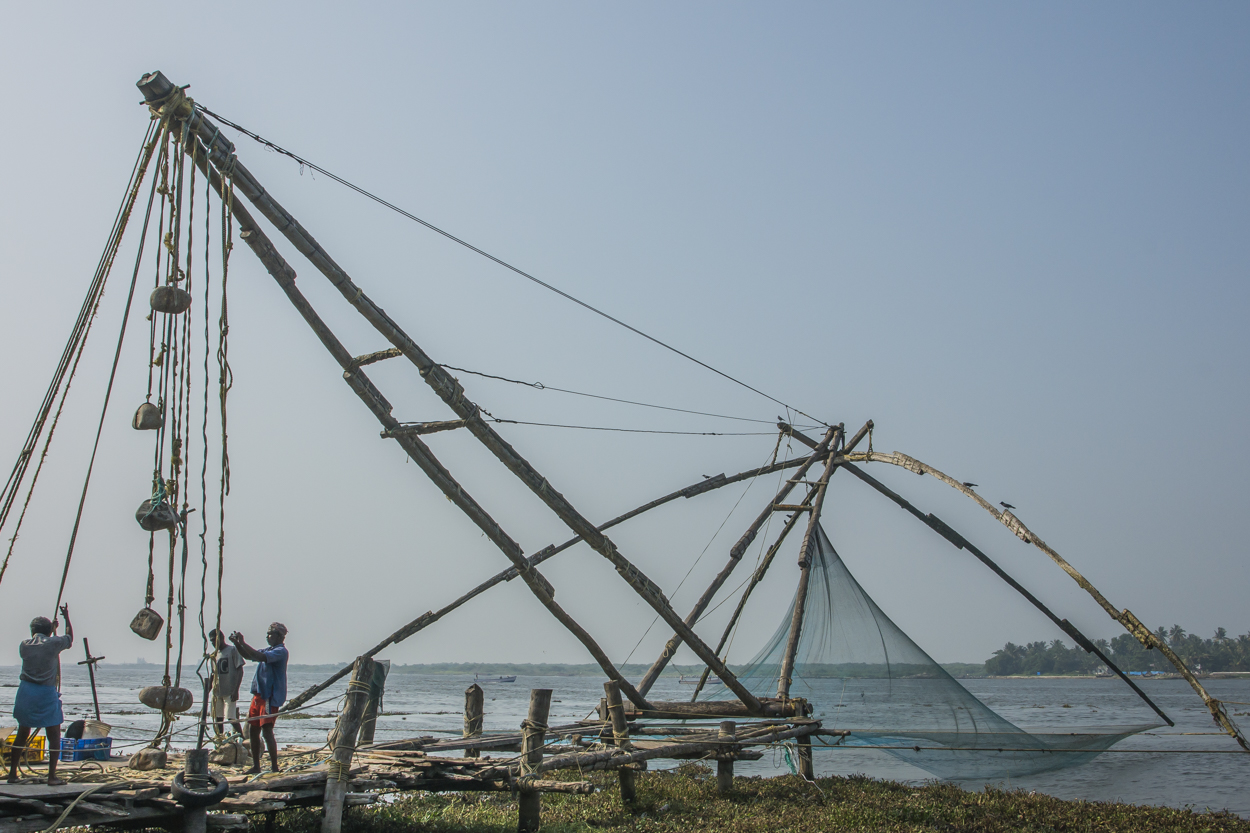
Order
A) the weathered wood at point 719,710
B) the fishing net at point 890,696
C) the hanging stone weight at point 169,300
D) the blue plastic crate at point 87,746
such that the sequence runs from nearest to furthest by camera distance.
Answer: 1. the hanging stone weight at point 169,300
2. the blue plastic crate at point 87,746
3. the weathered wood at point 719,710
4. the fishing net at point 890,696

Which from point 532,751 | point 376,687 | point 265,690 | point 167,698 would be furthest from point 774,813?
point 167,698

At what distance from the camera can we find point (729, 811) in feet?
43.7

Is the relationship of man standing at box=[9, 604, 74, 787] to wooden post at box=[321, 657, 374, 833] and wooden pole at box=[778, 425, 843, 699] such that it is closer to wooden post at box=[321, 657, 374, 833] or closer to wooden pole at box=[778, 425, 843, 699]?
wooden post at box=[321, 657, 374, 833]

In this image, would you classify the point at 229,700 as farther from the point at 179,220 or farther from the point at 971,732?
the point at 971,732

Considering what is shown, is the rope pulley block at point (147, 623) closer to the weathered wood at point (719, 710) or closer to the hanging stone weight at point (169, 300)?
the hanging stone weight at point (169, 300)

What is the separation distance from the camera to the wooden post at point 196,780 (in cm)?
758

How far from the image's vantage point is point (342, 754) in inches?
349

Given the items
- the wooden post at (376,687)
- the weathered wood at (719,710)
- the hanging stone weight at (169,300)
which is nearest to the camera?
the hanging stone weight at (169,300)

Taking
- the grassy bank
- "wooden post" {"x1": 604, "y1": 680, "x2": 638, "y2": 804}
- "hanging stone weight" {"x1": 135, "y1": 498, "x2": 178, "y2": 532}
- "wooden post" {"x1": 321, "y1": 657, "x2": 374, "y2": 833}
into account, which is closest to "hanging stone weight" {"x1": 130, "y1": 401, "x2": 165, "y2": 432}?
"hanging stone weight" {"x1": 135, "y1": 498, "x2": 178, "y2": 532}

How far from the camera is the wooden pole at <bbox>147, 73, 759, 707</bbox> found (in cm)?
825

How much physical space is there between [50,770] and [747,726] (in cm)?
1075

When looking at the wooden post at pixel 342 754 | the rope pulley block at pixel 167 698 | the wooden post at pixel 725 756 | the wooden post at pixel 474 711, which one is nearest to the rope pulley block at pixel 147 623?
the rope pulley block at pixel 167 698

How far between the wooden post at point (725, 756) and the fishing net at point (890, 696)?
1.82 metres

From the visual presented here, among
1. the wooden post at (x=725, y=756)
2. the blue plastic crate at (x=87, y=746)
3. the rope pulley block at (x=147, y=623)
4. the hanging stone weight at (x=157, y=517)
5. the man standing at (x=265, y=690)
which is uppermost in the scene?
the hanging stone weight at (x=157, y=517)
